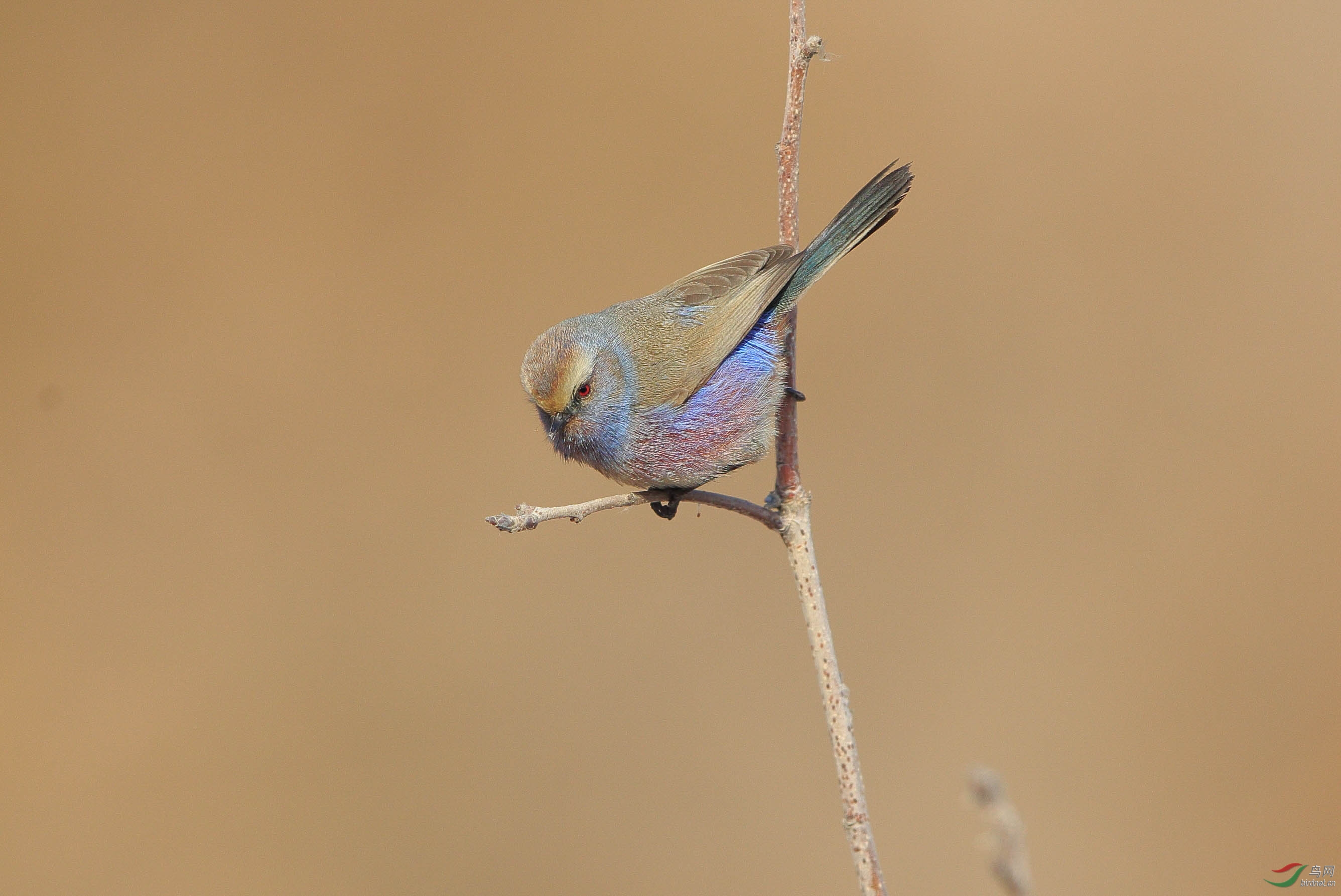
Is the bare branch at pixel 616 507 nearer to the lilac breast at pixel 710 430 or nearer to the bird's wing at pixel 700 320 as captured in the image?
the lilac breast at pixel 710 430

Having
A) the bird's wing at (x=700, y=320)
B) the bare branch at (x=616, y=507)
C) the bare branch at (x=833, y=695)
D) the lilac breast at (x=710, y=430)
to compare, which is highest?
the bird's wing at (x=700, y=320)

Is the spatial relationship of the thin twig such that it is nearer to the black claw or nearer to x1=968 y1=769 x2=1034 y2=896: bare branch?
the black claw

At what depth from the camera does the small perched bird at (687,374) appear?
6.63 feet

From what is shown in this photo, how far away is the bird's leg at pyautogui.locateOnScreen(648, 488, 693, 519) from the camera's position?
2045mm

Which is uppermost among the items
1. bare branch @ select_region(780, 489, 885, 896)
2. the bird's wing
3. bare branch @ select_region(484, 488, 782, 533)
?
the bird's wing

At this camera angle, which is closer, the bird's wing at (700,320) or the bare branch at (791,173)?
the bare branch at (791,173)

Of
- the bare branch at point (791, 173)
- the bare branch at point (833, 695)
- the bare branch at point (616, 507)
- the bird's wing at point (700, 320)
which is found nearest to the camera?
the bare branch at point (833, 695)

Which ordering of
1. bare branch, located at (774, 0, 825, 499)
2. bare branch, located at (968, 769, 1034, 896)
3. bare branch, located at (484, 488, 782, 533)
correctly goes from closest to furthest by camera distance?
bare branch, located at (968, 769, 1034, 896), bare branch, located at (484, 488, 782, 533), bare branch, located at (774, 0, 825, 499)

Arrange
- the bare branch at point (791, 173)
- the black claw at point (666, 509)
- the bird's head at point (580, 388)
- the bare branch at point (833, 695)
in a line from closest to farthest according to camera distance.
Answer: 1. the bare branch at point (833, 695)
2. the bare branch at point (791, 173)
3. the bird's head at point (580, 388)
4. the black claw at point (666, 509)

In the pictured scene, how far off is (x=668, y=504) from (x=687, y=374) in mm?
320

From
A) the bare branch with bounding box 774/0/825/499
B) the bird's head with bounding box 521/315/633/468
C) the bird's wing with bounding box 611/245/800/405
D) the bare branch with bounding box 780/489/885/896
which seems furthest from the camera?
the bird's wing with bounding box 611/245/800/405

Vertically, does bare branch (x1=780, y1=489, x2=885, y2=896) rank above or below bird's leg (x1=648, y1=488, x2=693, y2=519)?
below

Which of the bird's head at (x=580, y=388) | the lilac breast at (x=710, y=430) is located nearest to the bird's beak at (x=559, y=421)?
the bird's head at (x=580, y=388)

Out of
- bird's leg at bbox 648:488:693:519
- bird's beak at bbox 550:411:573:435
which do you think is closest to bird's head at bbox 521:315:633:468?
bird's beak at bbox 550:411:573:435
